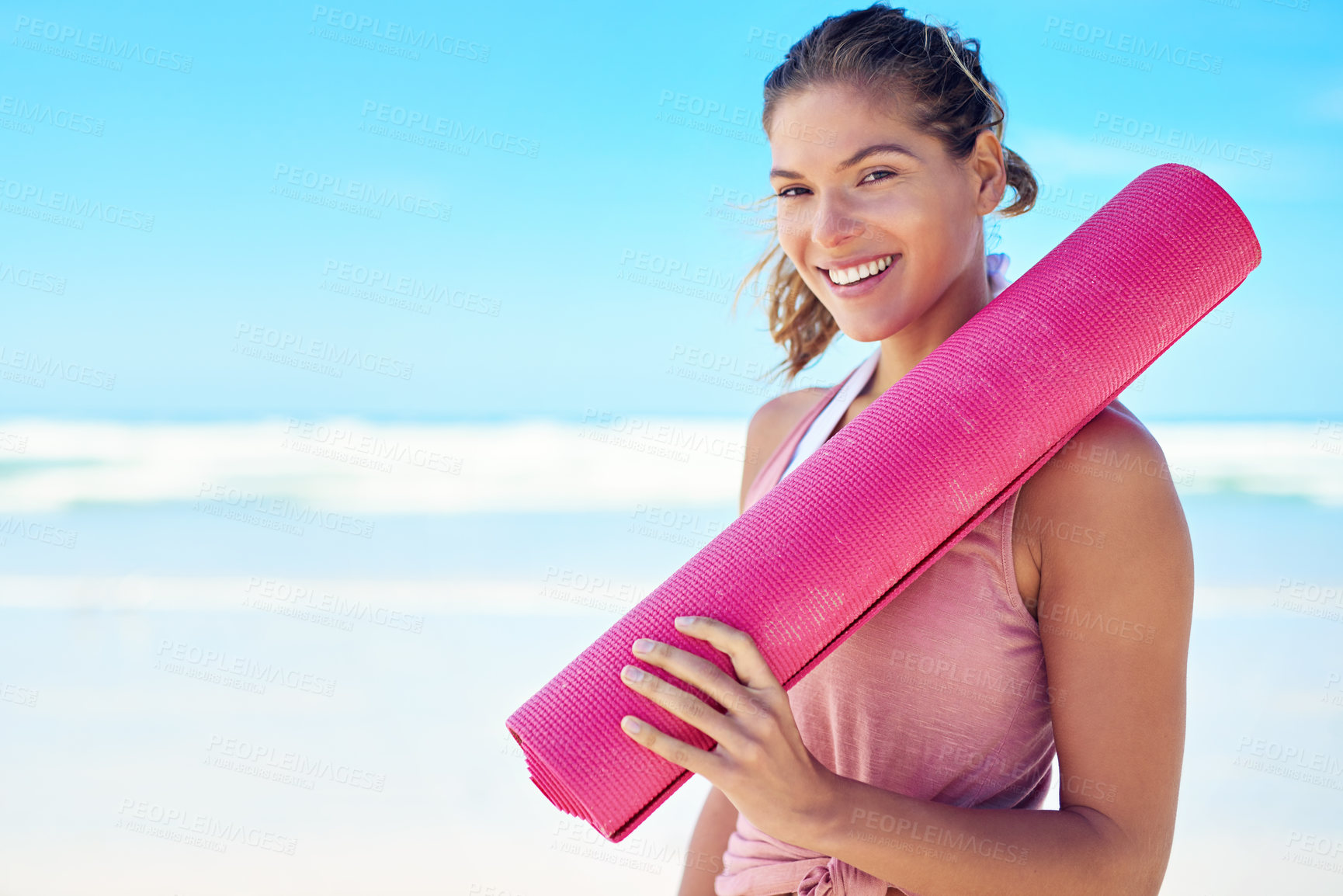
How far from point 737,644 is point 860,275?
0.53 m

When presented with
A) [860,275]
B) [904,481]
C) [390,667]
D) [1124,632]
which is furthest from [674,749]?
[390,667]

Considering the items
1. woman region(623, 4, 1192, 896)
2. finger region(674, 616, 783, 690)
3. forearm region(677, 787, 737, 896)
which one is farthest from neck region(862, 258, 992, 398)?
forearm region(677, 787, 737, 896)

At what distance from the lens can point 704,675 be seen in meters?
1.01

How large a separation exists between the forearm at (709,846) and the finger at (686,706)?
60cm

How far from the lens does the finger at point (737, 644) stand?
3.36 feet

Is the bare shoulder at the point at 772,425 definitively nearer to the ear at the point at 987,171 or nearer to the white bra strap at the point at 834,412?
the white bra strap at the point at 834,412

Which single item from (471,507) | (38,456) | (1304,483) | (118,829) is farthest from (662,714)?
(38,456)

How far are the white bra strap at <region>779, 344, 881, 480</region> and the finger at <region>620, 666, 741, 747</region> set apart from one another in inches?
22.9

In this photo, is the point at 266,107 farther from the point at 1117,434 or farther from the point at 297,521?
the point at 1117,434

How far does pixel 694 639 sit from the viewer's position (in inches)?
41.3

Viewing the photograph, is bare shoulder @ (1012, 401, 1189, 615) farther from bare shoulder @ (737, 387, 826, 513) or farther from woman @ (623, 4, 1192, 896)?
A: bare shoulder @ (737, 387, 826, 513)

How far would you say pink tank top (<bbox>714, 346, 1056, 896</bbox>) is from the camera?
3.99 feet

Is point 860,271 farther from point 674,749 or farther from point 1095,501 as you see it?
point 674,749

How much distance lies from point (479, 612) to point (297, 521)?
93.5 inches
